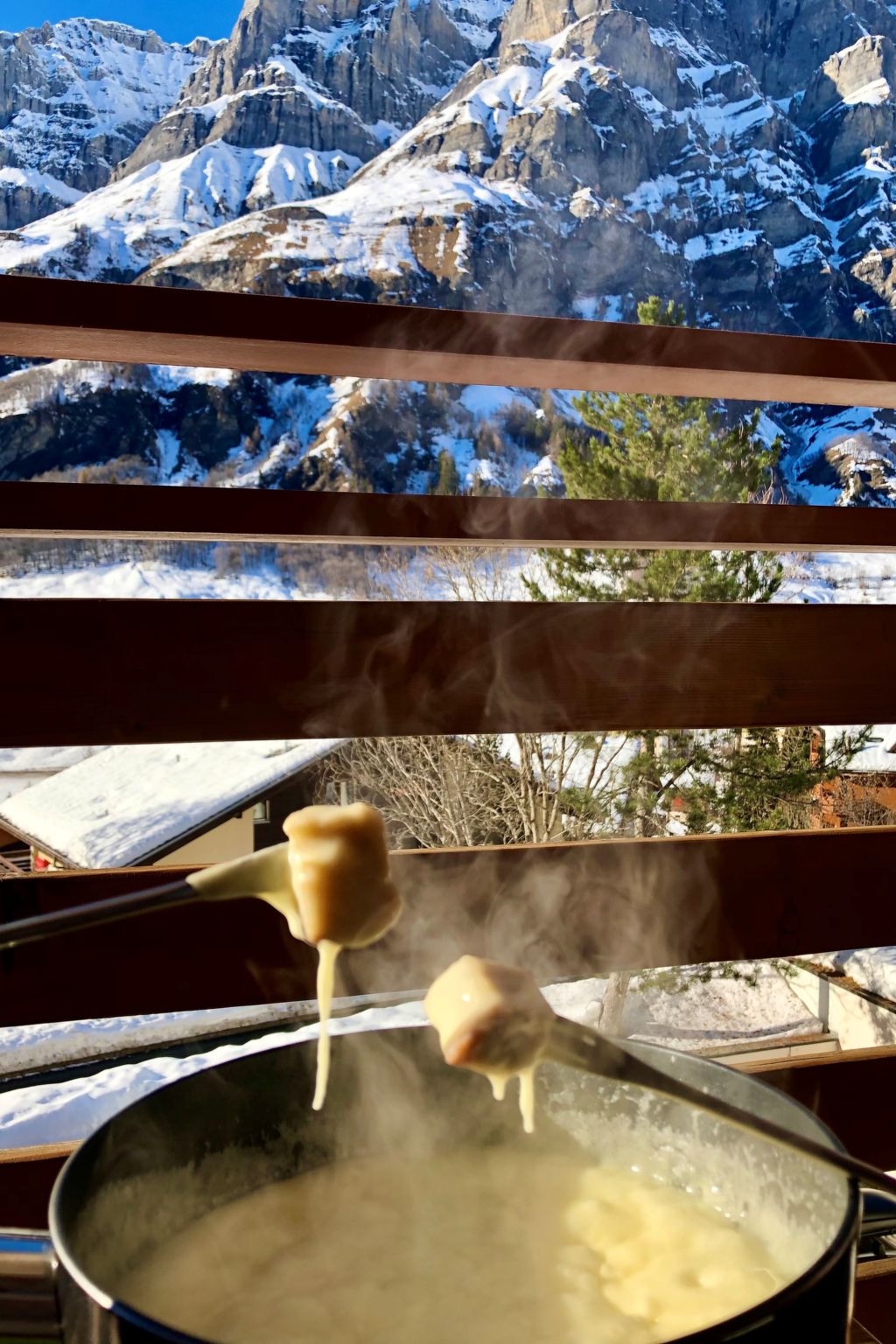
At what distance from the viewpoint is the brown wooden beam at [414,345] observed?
116 centimetres

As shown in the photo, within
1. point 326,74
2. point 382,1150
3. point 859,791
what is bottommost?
point 859,791

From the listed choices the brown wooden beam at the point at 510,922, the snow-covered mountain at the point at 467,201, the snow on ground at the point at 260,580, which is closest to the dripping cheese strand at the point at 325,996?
the brown wooden beam at the point at 510,922

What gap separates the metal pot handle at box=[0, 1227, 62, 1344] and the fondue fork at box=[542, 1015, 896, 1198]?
18 centimetres

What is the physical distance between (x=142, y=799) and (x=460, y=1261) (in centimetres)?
1143

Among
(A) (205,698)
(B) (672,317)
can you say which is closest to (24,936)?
(A) (205,698)

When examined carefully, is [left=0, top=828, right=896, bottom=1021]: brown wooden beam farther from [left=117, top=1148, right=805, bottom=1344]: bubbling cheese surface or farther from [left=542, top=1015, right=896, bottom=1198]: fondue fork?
[left=542, top=1015, right=896, bottom=1198]: fondue fork

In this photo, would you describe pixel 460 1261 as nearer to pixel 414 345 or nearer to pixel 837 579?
pixel 414 345

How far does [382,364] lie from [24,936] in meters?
1.09

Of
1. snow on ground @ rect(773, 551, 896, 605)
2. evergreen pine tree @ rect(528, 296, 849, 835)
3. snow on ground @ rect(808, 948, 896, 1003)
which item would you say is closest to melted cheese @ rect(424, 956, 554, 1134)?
evergreen pine tree @ rect(528, 296, 849, 835)

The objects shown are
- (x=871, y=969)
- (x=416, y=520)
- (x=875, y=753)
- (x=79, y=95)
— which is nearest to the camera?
(x=416, y=520)

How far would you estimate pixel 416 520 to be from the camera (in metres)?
1.34

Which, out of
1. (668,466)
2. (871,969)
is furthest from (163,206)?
(871,969)

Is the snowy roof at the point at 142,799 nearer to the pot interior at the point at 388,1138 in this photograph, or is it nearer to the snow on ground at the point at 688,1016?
the snow on ground at the point at 688,1016

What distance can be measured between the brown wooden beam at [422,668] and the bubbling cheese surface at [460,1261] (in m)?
0.62
